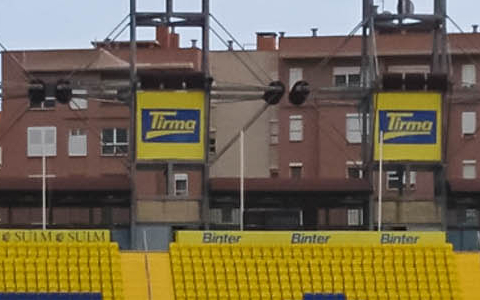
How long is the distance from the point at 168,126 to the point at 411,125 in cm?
805

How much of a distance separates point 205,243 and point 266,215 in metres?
9.69

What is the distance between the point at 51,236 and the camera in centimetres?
4356

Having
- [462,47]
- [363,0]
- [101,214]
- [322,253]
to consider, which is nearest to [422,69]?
[462,47]

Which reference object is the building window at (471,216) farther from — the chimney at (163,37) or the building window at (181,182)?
the chimney at (163,37)

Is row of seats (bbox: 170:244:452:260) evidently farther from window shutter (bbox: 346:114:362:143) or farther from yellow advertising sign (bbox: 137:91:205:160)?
window shutter (bbox: 346:114:362:143)

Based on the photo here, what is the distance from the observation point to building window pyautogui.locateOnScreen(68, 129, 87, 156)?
81.1m

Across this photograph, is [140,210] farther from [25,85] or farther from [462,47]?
[462,47]

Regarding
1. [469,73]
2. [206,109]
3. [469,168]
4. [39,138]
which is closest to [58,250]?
[206,109]

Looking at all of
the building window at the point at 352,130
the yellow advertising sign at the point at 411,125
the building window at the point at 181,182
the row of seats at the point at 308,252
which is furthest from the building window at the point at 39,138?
the row of seats at the point at 308,252

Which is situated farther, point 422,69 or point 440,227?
point 422,69

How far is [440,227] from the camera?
5106 cm

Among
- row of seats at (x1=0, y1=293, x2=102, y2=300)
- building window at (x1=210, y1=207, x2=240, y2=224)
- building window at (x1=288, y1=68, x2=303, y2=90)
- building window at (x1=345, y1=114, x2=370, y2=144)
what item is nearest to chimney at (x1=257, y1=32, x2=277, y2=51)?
building window at (x1=288, y1=68, x2=303, y2=90)

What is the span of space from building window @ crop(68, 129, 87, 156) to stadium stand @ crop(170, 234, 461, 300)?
1496 inches

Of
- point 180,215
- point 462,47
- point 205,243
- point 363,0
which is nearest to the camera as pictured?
point 205,243
